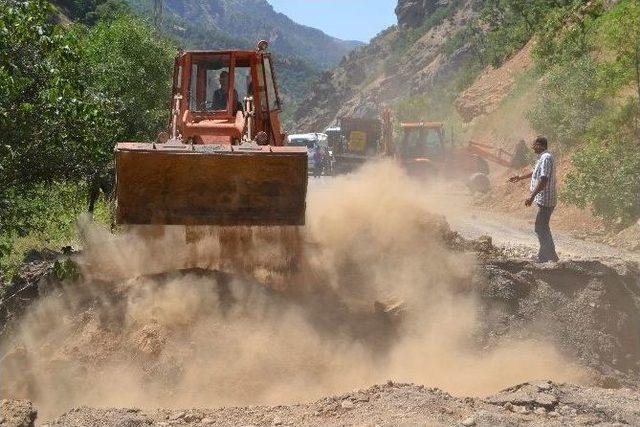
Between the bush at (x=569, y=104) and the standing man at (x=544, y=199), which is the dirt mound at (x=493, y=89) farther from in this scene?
the standing man at (x=544, y=199)

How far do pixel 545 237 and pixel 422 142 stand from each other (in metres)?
16.8

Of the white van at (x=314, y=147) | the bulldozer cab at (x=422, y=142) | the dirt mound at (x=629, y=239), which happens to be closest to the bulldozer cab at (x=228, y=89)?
the dirt mound at (x=629, y=239)

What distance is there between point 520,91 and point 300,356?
27.0m

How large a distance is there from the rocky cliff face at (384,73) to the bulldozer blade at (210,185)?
198ft

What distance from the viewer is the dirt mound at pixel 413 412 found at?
6.17 m

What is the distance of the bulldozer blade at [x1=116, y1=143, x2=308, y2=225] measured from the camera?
8.80 meters

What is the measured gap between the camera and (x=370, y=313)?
30.7ft

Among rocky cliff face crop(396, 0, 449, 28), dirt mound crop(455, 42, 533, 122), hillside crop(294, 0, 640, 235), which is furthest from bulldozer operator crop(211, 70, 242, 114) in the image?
rocky cliff face crop(396, 0, 449, 28)

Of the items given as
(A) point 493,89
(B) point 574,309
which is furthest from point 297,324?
(A) point 493,89

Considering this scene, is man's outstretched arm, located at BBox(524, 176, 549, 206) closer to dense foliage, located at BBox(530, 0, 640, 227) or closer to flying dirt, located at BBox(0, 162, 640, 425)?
flying dirt, located at BBox(0, 162, 640, 425)

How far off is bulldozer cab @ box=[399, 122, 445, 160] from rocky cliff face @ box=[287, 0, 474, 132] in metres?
41.5

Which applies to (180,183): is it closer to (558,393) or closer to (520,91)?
(558,393)

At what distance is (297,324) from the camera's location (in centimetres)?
879

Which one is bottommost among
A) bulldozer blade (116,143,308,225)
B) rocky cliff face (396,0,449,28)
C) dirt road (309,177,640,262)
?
dirt road (309,177,640,262)
